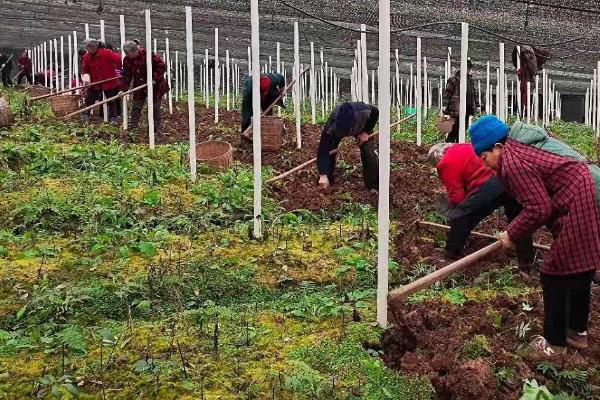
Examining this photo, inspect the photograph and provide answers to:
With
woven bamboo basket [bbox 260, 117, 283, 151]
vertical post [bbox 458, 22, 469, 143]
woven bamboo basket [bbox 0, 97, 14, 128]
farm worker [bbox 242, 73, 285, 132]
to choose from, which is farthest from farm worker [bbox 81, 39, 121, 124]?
vertical post [bbox 458, 22, 469, 143]

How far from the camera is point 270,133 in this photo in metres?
8.75

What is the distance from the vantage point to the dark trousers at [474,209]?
4797 millimetres

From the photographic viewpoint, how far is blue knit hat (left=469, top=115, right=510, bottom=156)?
3.43 m

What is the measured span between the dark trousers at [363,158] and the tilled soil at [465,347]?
2868 mm

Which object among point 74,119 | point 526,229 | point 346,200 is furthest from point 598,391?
point 74,119

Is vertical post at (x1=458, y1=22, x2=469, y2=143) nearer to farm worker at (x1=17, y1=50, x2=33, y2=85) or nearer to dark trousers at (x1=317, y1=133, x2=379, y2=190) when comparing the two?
dark trousers at (x1=317, y1=133, x2=379, y2=190)

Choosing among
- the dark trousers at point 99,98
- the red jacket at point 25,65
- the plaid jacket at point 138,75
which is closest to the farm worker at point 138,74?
the plaid jacket at point 138,75

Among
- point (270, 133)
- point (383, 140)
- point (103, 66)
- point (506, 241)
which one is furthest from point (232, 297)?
point (103, 66)

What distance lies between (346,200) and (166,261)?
2.43 metres

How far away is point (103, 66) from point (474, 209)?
279 inches

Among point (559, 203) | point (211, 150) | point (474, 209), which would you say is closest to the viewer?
point (559, 203)

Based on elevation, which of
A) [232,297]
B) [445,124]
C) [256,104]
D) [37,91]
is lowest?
[232,297]

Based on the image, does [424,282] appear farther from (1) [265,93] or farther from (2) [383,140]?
(1) [265,93]

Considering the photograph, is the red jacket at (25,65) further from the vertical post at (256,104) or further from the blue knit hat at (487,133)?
the blue knit hat at (487,133)
